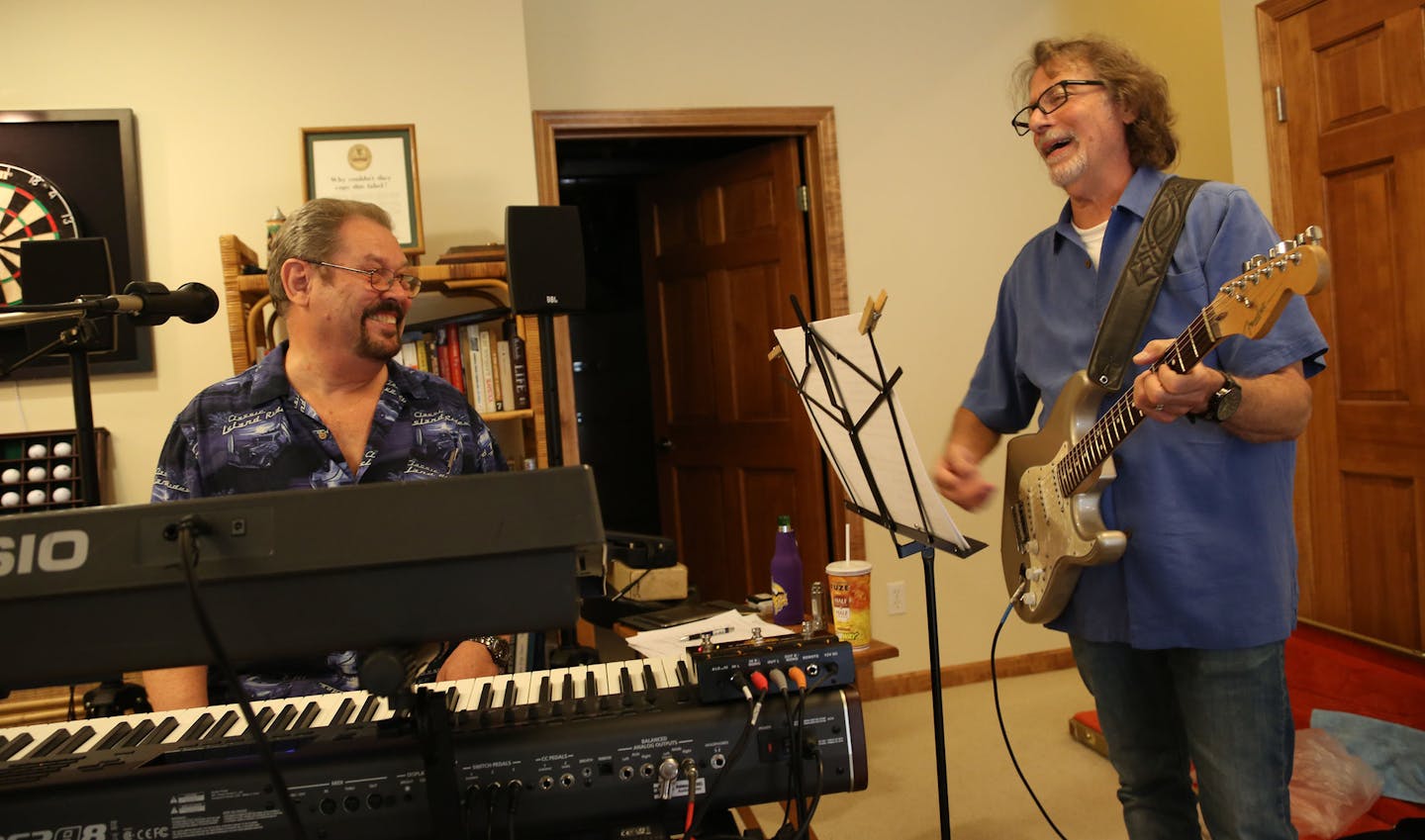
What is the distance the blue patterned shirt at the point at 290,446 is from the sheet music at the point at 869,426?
0.58 m

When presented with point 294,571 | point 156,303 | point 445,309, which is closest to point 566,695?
point 294,571

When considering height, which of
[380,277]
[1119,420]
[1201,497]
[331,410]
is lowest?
[1201,497]

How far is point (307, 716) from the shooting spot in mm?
1083

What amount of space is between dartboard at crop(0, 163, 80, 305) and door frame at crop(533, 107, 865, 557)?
1.35m

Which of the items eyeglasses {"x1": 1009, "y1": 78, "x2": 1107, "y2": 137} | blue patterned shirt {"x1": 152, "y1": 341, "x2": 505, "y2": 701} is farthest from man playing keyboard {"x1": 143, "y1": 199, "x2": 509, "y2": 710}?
eyeglasses {"x1": 1009, "y1": 78, "x2": 1107, "y2": 137}

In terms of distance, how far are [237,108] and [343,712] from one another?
2352 millimetres

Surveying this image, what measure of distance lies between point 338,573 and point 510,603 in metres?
0.13

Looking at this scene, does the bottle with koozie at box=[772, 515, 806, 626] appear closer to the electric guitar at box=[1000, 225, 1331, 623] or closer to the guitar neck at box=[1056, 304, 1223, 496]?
the electric guitar at box=[1000, 225, 1331, 623]

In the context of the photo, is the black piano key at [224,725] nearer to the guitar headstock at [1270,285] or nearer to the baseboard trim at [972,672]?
the guitar headstock at [1270,285]

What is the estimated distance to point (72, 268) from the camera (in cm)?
200

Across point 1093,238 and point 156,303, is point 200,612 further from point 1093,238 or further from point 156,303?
point 1093,238

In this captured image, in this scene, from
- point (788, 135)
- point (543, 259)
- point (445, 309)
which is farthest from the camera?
point (788, 135)

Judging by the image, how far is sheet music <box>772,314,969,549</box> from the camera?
4.63 ft

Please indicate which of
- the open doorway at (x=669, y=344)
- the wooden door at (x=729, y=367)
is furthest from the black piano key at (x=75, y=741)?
the wooden door at (x=729, y=367)
